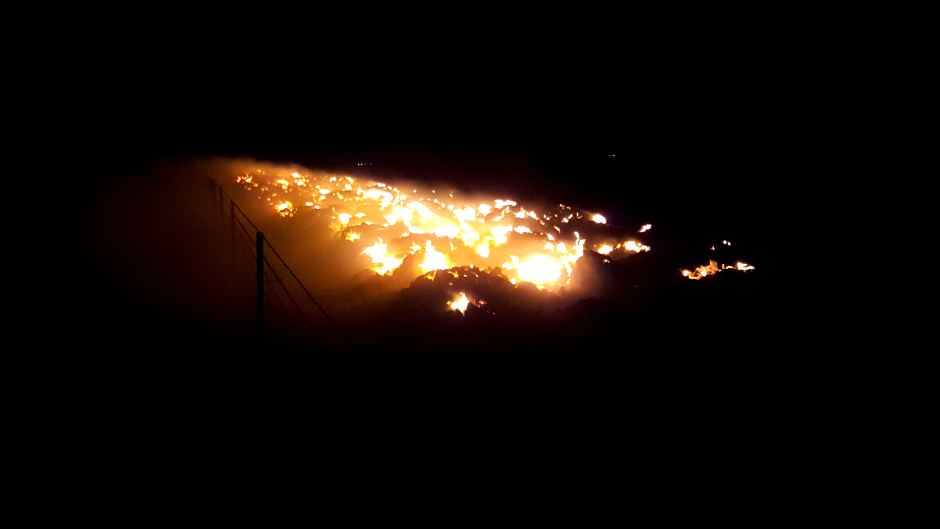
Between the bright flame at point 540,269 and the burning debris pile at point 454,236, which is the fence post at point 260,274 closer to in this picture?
the burning debris pile at point 454,236

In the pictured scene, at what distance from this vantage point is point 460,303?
7.30 metres

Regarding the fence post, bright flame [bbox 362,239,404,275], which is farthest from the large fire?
the fence post

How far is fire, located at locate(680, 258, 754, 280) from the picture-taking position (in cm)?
882

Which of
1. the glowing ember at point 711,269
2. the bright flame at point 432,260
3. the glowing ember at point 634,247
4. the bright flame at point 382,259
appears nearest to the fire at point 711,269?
the glowing ember at point 711,269

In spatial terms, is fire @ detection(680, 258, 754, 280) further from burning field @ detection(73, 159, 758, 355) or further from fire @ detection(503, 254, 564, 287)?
fire @ detection(503, 254, 564, 287)

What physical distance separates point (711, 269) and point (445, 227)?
5.12 m

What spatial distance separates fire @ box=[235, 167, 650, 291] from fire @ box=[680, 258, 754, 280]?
0.94 m

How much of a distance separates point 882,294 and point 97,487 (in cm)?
1178

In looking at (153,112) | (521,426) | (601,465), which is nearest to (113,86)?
(153,112)

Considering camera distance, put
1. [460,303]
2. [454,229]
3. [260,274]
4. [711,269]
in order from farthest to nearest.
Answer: [454,229] → [711,269] → [460,303] → [260,274]

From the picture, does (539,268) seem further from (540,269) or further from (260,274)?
(260,274)

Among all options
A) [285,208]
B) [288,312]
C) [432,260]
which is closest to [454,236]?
[432,260]

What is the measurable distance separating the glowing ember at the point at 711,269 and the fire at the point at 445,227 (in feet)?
3.09

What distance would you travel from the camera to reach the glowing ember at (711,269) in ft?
29.0
